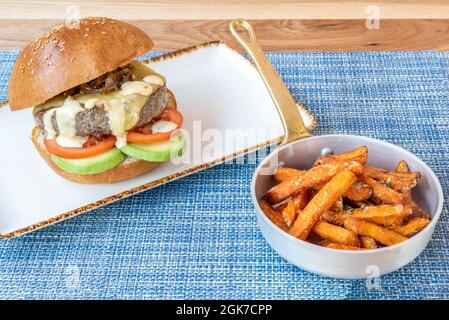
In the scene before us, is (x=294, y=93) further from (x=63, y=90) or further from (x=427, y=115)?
(x=63, y=90)

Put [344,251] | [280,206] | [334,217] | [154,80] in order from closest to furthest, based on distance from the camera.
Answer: [344,251], [334,217], [280,206], [154,80]

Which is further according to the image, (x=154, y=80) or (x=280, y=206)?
(x=154, y=80)

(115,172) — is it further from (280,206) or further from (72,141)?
(280,206)

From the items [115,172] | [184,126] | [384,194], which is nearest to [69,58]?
[115,172]

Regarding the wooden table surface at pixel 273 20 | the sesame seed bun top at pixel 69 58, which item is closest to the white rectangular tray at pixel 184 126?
the sesame seed bun top at pixel 69 58

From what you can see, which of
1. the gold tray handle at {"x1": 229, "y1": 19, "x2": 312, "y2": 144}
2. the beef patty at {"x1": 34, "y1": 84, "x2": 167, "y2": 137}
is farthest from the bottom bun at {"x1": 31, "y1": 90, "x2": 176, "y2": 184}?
the gold tray handle at {"x1": 229, "y1": 19, "x2": 312, "y2": 144}

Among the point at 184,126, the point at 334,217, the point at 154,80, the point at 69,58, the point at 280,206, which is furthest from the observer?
the point at 184,126
